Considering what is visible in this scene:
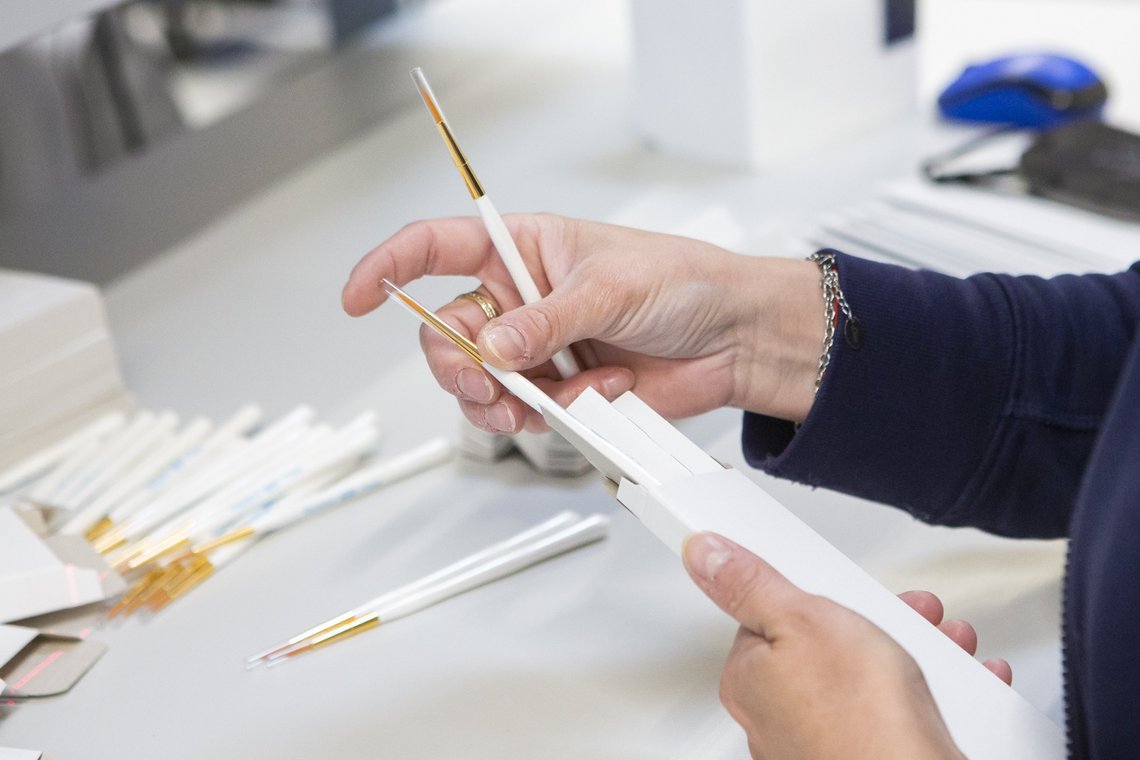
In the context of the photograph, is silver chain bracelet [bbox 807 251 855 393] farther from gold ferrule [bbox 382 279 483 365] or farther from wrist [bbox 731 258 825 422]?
gold ferrule [bbox 382 279 483 365]

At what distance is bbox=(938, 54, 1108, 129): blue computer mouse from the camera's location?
1.15m

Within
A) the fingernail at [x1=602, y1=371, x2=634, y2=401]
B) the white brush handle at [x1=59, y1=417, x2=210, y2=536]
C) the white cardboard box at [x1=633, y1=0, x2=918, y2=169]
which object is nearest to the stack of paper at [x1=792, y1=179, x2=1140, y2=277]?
the white cardboard box at [x1=633, y1=0, x2=918, y2=169]

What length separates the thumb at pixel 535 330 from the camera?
1.93 feet

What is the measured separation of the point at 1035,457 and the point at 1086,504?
0.61 ft

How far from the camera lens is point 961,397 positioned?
0.64 metres

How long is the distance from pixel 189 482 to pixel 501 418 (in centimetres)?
22

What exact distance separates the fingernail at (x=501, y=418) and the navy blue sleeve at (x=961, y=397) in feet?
0.45

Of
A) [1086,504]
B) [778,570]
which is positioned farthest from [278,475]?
[1086,504]

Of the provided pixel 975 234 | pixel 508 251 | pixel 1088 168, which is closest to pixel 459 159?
pixel 508 251

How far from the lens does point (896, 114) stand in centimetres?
124

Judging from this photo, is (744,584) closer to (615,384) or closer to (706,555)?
(706,555)

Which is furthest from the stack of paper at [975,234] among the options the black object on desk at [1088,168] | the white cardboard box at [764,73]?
the white cardboard box at [764,73]

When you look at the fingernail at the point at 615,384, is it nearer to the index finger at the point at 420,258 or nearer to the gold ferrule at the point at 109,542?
the index finger at the point at 420,258

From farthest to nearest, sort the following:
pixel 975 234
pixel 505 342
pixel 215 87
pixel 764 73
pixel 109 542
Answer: pixel 215 87 → pixel 764 73 → pixel 975 234 → pixel 109 542 → pixel 505 342
